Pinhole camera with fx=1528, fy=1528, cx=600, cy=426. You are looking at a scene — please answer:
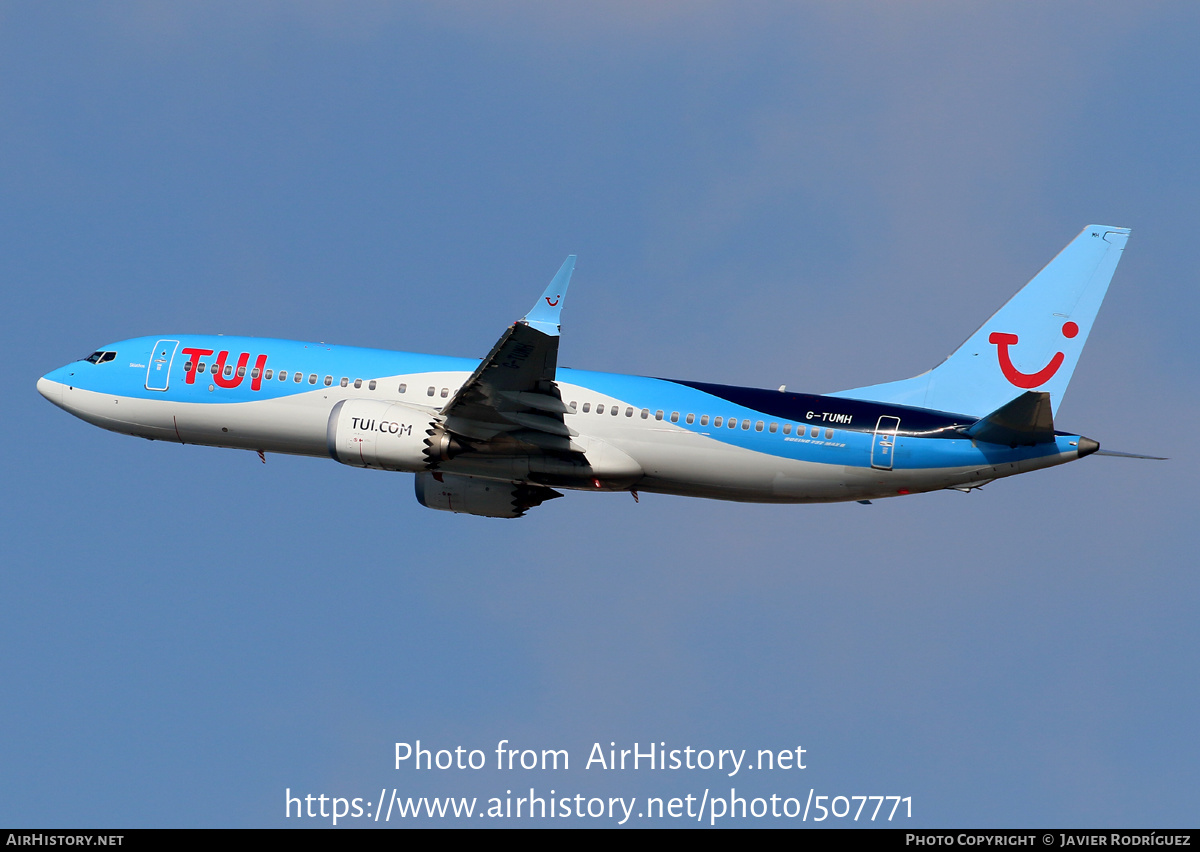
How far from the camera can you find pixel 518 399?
45.2m

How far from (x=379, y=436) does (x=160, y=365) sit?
9258mm

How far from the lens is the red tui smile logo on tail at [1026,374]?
46.5m

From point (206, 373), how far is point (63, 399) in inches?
234

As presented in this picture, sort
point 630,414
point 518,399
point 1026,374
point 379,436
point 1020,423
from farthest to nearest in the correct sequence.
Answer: point 1026,374 → point 630,414 → point 379,436 → point 518,399 → point 1020,423

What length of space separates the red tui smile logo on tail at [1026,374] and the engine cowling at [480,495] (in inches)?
585

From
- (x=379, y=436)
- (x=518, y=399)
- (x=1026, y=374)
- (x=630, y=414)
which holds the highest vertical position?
(x=1026, y=374)

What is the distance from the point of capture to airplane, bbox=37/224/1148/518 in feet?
145

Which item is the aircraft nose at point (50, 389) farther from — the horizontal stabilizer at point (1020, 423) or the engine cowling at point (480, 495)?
the horizontal stabilizer at point (1020, 423)

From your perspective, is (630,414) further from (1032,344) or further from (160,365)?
(160,365)

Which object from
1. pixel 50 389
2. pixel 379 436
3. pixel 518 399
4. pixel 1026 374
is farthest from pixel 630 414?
pixel 50 389

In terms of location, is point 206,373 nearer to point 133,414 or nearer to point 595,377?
point 133,414

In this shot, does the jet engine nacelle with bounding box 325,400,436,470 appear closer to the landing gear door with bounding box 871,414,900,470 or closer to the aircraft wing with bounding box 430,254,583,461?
the aircraft wing with bounding box 430,254,583,461
